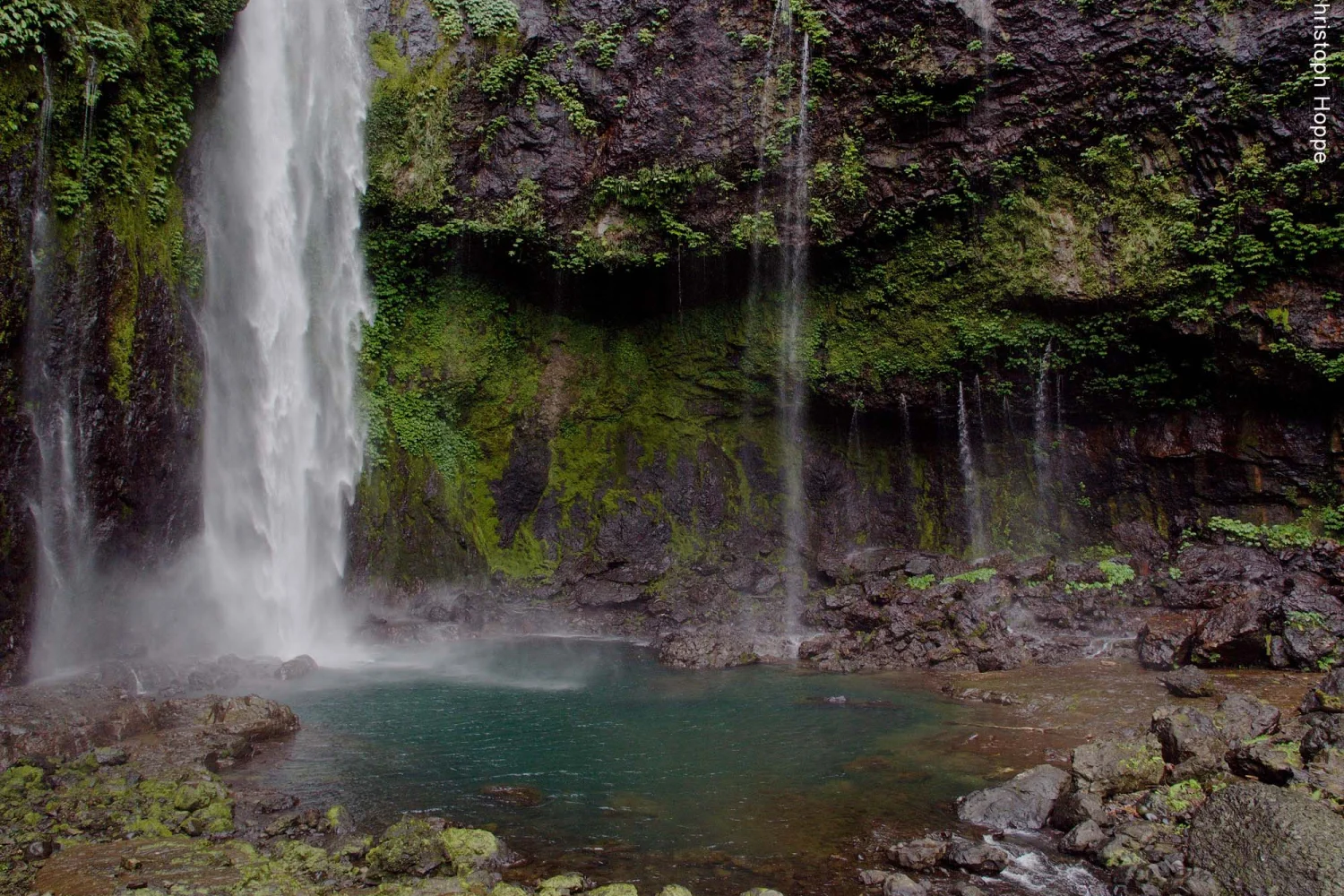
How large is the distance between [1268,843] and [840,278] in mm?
14072

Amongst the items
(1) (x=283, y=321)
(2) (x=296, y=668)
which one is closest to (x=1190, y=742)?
(2) (x=296, y=668)

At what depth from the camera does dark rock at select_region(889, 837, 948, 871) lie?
237 inches

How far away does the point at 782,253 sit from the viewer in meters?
17.6

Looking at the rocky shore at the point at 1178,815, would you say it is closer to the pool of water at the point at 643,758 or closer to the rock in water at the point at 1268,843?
the rock in water at the point at 1268,843

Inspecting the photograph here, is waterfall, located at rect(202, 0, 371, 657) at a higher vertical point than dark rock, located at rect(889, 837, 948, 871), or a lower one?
higher

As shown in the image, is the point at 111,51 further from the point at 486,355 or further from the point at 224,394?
the point at 486,355

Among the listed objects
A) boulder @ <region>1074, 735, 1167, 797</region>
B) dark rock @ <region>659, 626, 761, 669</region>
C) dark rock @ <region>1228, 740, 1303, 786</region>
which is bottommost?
dark rock @ <region>659, 626, 761, 669</region>

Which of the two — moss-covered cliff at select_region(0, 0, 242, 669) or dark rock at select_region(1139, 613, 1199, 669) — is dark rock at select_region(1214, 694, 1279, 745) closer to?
dark rock at select_region(1139, 613, 1199, 669)

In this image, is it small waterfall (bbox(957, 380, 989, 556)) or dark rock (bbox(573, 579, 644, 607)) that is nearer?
dark rock (bbox(573, 579, 644, 607))

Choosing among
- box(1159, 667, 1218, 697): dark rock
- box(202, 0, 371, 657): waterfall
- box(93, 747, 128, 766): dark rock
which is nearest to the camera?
box(93, 747, 128, 766): dark rock

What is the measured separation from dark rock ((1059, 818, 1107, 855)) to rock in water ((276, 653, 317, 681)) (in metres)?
10.4

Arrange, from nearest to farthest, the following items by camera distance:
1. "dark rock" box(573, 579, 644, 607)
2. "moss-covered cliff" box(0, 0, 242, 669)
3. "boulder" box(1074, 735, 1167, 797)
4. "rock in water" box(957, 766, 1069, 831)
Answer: "rock in water" box(957, 766, 1069, 831) < "boulder" box(1074, 735, 1167, 797) < "moss-covered cliff" box(0, 0, 242, 669) < "dark rock" box(573, 579, 644, 607)


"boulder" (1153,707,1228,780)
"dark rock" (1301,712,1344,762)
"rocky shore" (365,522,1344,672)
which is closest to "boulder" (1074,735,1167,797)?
"boulder" (1153,707,1228,780)

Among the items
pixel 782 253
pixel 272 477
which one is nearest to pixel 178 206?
pixel 272 477
